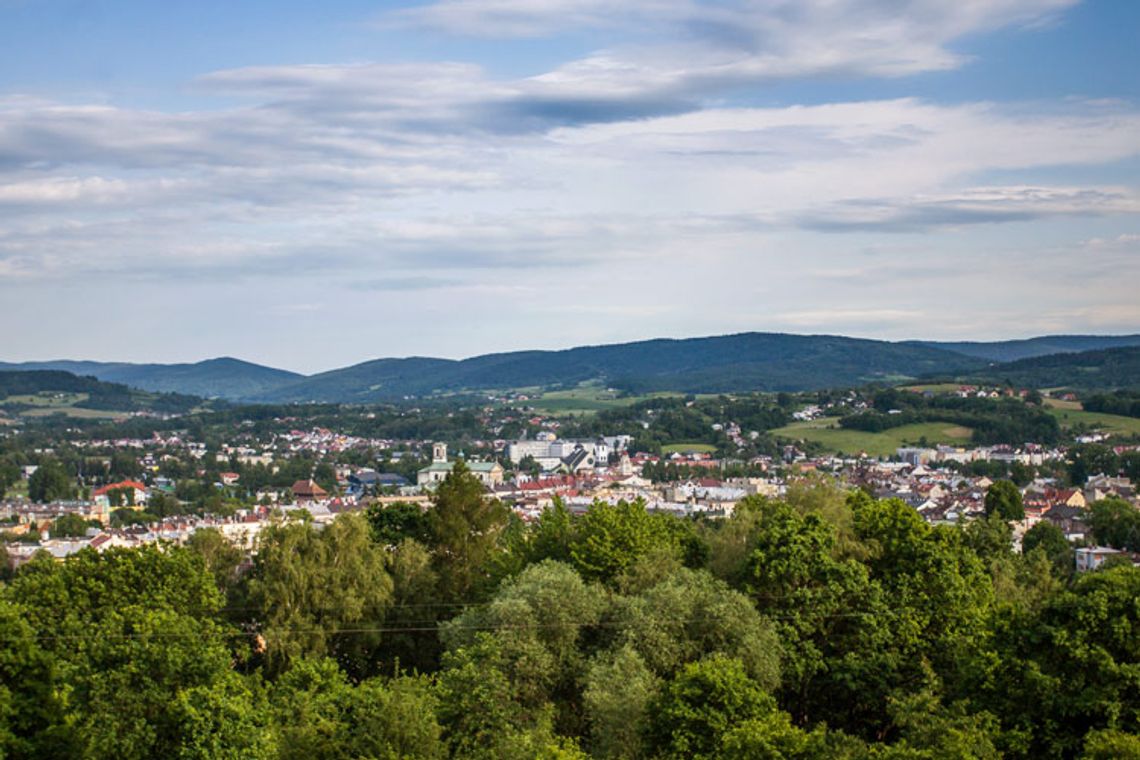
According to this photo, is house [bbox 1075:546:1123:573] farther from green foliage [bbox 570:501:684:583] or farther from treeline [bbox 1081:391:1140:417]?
treeline [bbox 1081:391:1140:417]

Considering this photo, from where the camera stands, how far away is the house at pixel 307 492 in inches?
4793

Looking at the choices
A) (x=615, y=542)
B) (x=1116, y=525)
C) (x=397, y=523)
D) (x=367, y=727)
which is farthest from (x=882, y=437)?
(x=367, y=727)

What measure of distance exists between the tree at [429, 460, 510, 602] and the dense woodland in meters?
0.10

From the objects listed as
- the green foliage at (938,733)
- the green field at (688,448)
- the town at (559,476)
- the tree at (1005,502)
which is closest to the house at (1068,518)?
the town at (559,476)

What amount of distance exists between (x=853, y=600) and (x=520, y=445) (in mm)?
150366

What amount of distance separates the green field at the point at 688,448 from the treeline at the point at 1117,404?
153 feet

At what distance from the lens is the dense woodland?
23781 millimetres

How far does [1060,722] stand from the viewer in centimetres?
2408

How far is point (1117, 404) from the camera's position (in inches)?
6161

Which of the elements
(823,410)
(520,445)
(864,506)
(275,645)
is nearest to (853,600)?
(864,506)

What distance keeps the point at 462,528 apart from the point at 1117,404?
13336 cm

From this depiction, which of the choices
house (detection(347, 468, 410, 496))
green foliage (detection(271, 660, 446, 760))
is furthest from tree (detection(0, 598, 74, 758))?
house (detection(347, 468, 410, 496))

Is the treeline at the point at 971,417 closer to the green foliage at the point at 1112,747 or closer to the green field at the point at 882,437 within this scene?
the green field at the point at 882,437

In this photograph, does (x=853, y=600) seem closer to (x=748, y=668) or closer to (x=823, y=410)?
(x=748, y=668)
